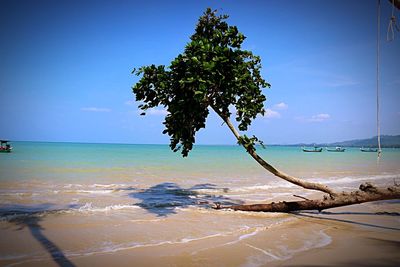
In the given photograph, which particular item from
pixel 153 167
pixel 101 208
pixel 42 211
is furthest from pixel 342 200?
pixel 153 167

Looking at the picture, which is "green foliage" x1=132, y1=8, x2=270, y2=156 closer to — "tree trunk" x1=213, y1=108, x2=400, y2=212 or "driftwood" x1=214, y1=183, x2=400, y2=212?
"tree trunk" x1=213, y1=108, x2=400, y2=212

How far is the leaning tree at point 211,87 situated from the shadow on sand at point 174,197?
3751mm

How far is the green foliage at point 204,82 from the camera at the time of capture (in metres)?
7.11

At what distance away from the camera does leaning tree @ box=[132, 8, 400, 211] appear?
7129 mm

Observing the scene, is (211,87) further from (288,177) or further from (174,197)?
(174,197)

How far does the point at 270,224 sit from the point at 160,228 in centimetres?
334

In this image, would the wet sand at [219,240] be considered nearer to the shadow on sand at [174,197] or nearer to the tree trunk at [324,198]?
the tree trunk at [324,198]

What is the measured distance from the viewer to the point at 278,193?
1472 centimetres

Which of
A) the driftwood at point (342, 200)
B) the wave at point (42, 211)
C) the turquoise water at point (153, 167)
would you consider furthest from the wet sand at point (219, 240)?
the turquoise water at point (153, 167)

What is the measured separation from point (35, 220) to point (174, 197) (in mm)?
6231

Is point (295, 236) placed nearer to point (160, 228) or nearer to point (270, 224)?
point (270, 224)

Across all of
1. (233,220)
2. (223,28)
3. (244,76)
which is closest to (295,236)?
(233,220)

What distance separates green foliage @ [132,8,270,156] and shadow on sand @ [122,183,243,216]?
372 centimetres

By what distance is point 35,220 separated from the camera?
841 cm
